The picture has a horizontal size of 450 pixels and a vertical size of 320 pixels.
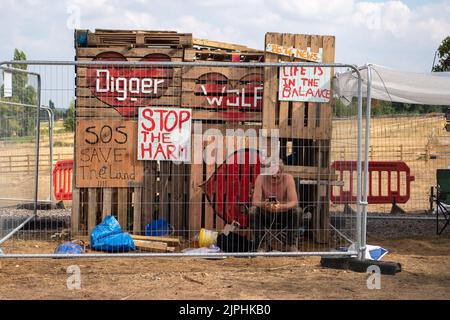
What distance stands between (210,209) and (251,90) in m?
1.89

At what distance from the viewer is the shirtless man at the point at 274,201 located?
347 inches

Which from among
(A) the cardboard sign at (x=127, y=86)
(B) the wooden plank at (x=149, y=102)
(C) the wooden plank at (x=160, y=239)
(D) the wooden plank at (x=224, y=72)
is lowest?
(C) the wooden plank at (x=160, y=239)

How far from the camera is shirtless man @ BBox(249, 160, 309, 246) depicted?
881cm

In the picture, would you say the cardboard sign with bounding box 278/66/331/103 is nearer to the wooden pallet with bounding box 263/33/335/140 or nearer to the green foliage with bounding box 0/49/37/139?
the wooden pallet with bounding box 263/33/335/140

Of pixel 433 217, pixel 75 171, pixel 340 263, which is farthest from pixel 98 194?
pixel 433 217

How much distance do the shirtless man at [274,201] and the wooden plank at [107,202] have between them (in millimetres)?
2278

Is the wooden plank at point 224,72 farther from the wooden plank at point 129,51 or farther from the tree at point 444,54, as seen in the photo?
the tree at point 444,54

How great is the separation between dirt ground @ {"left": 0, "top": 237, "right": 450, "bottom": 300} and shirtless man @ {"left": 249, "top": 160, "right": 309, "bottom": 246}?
47cm

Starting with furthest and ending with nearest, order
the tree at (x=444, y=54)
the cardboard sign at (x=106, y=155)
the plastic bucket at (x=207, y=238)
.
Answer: the tree at (x=444, y=54) < the cardboard sign at (x=106, y=155) < the plastic bucket at (x=207, y=238)

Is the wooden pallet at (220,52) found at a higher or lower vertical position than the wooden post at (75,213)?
higher

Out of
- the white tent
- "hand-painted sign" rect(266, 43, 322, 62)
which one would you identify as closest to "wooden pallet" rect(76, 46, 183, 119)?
"hand-painted sign" rect(266, 43, 322, 62)

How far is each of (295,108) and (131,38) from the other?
8.99ft

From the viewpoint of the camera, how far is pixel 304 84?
30.2ft

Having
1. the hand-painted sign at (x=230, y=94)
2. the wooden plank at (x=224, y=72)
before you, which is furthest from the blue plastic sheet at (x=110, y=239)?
the wooden plank at (x=224, y=72)
